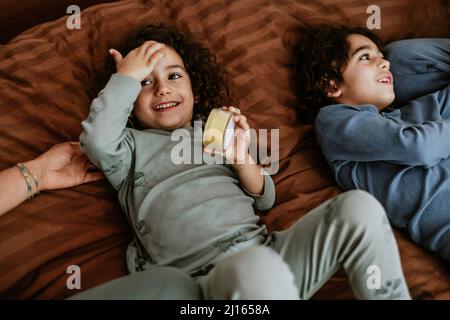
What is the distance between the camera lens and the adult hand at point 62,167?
41.8 inches

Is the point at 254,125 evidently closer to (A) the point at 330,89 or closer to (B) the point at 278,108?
(B) the point at 278,108

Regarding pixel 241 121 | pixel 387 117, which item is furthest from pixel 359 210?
pixel 387 117

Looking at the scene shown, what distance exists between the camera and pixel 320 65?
1.31 metres

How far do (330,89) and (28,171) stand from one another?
30.4 inches

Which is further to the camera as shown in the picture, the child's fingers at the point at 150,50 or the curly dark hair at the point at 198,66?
the curly dark hair at the point at 198,66

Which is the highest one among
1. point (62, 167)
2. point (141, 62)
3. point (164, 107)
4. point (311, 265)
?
point (141, 62)

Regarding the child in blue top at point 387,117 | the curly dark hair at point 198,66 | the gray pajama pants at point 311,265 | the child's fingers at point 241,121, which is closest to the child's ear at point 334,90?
the child in blue top at point 387,117

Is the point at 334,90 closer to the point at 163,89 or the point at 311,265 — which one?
the point at 163,89

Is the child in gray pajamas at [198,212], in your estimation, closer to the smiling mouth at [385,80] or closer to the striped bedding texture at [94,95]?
the striped bedding texture at [94,95]

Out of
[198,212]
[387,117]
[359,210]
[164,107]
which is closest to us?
[359,210]

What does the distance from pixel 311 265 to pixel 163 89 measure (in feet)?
1.67

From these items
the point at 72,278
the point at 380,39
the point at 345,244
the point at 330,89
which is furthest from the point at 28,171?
the point at 380,39

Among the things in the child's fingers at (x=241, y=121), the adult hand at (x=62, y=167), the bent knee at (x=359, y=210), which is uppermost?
the child's fingers at (x=241, y=121)

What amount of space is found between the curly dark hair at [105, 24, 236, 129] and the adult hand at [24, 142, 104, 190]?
0.27 meters
